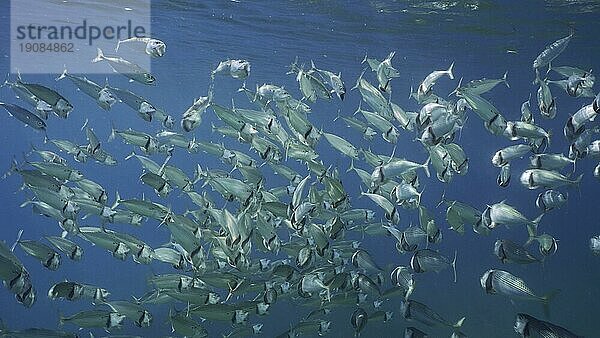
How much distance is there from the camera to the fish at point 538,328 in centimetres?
518

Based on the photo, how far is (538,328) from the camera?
17.8 feet

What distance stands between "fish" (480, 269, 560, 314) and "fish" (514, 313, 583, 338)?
29 centimetres

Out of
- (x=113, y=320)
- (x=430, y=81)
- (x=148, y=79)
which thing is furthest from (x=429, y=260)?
(x=148, y=79)

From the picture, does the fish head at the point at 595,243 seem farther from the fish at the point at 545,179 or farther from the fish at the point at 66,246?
the fish at the point at 66,246

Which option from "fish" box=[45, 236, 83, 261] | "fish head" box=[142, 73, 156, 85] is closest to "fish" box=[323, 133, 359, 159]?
"fish head" box=[142, 73, 156, 85]

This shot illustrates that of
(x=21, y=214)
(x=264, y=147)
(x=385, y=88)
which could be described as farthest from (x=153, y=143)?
(x=21, y=214)

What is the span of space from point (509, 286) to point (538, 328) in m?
0.55

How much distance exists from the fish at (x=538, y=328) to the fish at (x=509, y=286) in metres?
0.29

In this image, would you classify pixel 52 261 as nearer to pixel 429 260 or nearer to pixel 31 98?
pixel 31 98

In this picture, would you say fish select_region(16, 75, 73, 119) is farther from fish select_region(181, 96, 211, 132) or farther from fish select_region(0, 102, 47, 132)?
fish select_region(181, 96, 211, 132)

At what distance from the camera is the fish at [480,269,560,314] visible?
5.79 m

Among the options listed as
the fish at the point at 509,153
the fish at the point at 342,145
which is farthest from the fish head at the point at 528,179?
the fish at the point at 342,145

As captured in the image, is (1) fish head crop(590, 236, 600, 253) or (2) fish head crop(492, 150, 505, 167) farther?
(1) fish head crop(590, 236, 600, 253)

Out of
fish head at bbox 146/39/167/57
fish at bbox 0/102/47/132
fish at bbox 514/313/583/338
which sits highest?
fish head at bbox 146/39/167/57
